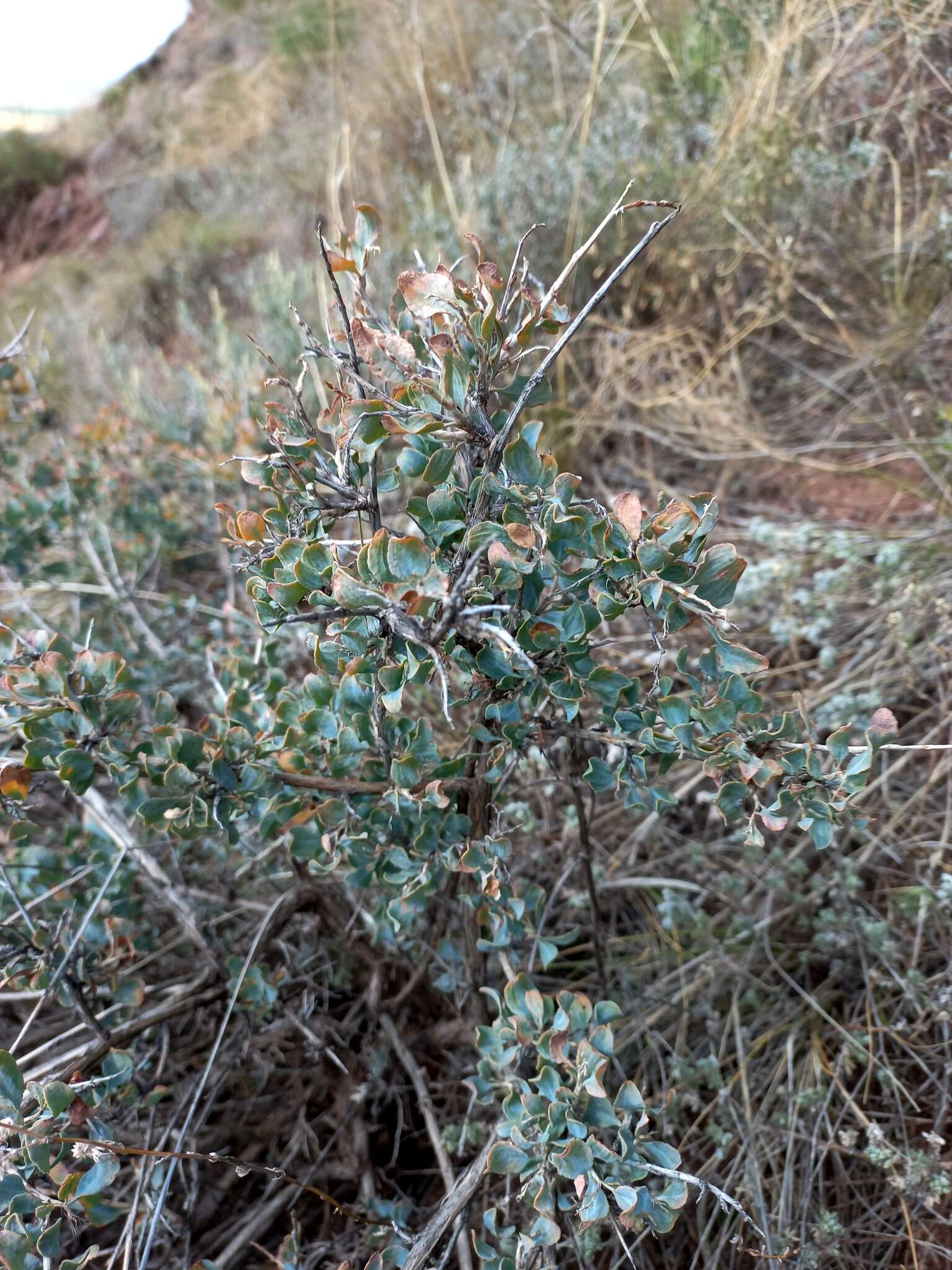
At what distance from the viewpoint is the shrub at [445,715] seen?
0.64m

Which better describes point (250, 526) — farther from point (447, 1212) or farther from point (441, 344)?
point (447, 1212)

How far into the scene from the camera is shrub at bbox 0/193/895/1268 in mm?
645

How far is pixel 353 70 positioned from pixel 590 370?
11.8 feet

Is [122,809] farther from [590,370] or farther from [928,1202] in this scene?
[590,370]

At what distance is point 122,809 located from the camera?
4.48 ft

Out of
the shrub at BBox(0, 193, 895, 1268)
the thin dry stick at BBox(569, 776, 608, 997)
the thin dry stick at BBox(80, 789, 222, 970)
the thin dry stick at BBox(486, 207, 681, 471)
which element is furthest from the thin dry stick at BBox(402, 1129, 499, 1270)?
the thin dry stick at BBox(486, 207, 681, 471)

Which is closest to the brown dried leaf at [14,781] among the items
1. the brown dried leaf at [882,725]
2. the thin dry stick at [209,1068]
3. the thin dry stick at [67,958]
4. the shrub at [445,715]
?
the shrub at [445,715]

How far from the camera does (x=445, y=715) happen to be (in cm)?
59

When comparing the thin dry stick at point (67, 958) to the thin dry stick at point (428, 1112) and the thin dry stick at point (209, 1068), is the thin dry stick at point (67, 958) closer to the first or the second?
the thin dry stick at point (209, 1068)

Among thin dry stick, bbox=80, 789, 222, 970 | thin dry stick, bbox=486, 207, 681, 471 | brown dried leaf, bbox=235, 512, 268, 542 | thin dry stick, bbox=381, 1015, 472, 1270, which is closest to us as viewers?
thin dry stick, bbox=486, 207, 681, 471

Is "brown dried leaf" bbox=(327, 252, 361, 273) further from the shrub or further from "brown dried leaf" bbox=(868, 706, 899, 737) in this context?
"brown dried leaf" bbox=(868, 706, 899, 737)

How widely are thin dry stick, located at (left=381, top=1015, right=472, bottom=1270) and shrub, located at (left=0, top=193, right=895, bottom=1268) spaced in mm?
73

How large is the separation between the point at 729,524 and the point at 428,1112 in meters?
1.51

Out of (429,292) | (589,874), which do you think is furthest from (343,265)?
(589,874)
